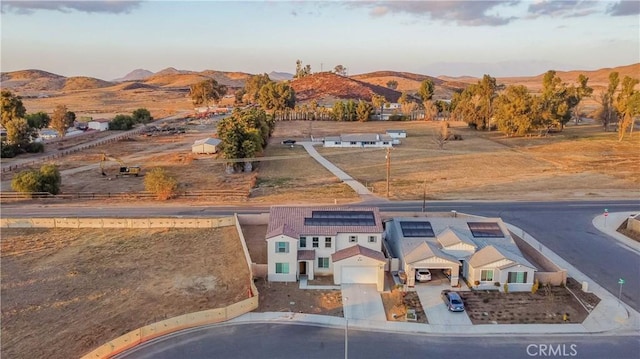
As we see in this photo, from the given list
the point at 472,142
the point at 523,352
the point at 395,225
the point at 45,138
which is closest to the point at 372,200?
the point at 395,225

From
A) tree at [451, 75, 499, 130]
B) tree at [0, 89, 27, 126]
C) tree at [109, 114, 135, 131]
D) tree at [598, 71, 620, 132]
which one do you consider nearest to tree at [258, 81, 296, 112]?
tree at [109, 114, 135, 131]

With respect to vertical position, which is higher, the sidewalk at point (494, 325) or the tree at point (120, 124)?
the tree at point (120, 124)

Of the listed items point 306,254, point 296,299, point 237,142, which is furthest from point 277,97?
point 296,299

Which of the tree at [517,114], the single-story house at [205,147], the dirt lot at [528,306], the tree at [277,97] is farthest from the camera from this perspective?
the tree at [277,97]

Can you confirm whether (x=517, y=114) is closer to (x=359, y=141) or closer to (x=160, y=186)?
Answer: (x=359, y=141)

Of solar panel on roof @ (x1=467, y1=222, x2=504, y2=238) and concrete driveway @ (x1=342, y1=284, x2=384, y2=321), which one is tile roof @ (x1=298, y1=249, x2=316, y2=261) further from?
solar panel on roof @ (x1=467, y1=222, x2=504, y2=238)

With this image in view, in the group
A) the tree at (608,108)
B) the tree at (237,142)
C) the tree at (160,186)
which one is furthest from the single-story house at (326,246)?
the tree at (608,108)

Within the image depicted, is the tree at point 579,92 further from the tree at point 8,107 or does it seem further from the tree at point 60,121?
the tree at point 8,107
